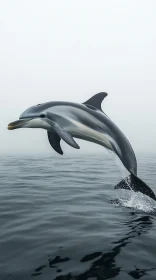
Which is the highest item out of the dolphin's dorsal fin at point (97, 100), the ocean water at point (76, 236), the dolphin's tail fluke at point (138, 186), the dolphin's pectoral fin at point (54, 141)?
the dolphin's dorsal fin at point (97, 100)

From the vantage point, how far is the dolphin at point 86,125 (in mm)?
6172

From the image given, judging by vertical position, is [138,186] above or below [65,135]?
below

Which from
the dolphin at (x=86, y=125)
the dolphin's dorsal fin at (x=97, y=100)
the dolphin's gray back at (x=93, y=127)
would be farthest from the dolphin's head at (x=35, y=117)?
the dolphin's dorsal fin at (x=97, y=100)

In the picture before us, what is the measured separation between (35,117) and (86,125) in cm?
117

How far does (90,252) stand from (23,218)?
273 cm

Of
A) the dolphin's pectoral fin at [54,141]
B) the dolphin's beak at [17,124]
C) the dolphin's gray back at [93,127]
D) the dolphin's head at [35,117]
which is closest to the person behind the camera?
the dolphin's beak at [17,124]

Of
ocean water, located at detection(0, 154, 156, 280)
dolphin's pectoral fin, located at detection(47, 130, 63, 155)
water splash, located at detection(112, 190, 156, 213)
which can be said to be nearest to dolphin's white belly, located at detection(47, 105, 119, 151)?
dolphin's pectoral fin, located at detection(47, 130, 63, 155)

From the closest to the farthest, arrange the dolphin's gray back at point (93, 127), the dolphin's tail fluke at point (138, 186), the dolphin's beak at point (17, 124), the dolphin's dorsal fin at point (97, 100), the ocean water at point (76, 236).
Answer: the ocean water at point (76, 236) < the dolphin's beak at point (17, 124) < the dolphin's tail fluke at point (138, 186) < the dolphin's gray back at point (93, 127) < the dolphin's dorsal fin at point (97, 100)

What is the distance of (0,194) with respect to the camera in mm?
10430

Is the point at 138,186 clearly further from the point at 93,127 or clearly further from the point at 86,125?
the point at 86,125

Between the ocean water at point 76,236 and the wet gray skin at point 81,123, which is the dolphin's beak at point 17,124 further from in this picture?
the ocean water at point 76,236

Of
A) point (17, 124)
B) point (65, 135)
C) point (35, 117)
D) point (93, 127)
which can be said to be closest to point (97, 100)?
point (93, 127)

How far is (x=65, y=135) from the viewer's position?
19.1 ft

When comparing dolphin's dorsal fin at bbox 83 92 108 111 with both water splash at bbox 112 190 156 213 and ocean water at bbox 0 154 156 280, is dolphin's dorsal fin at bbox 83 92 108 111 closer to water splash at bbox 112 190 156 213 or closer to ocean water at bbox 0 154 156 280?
ocean water at bbox 0 154 156 280
